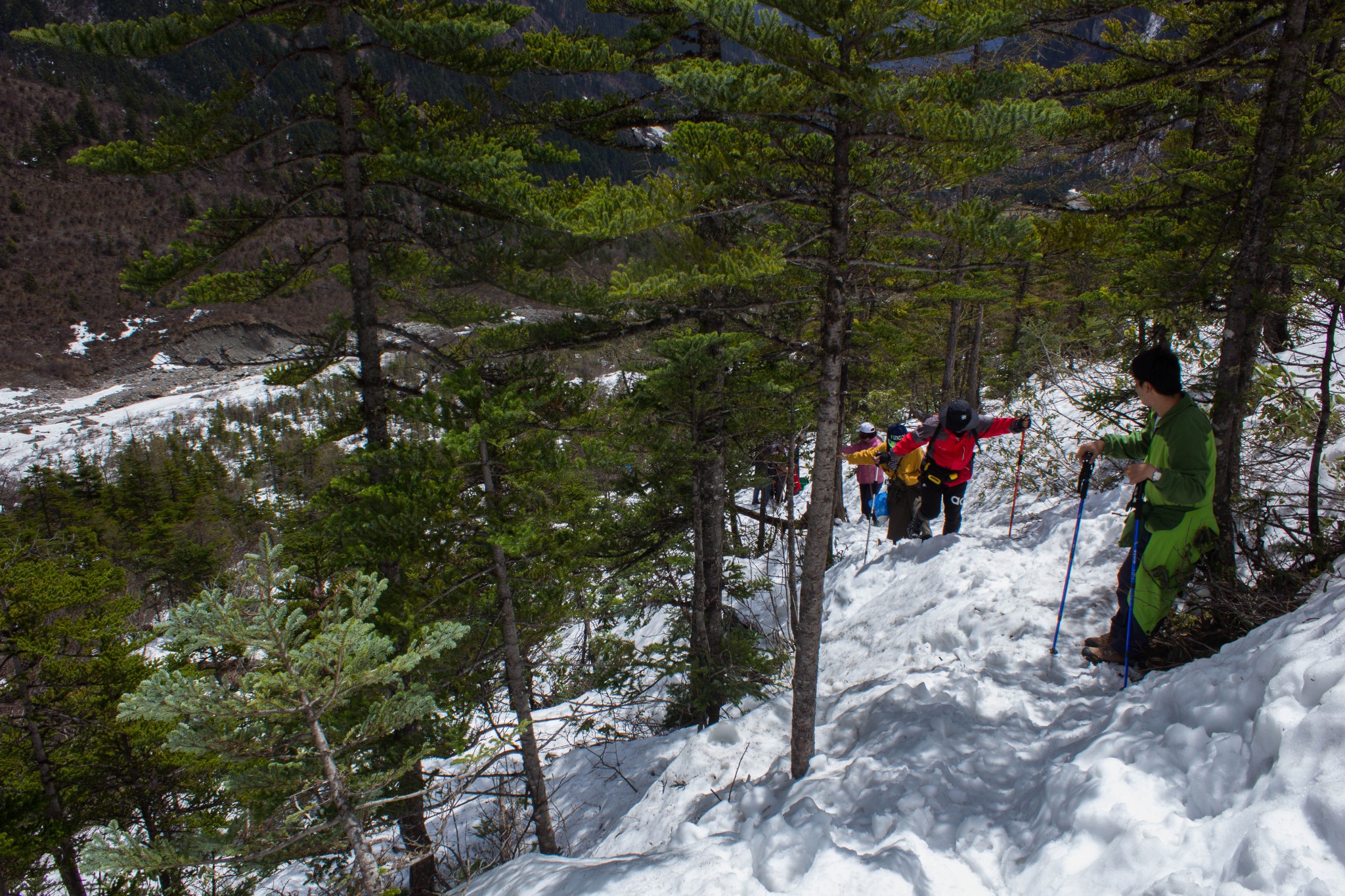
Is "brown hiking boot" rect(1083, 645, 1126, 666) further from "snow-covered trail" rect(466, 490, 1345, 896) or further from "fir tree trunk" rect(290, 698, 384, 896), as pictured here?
"fir tree trunk" rect(290, 698, 384, 896)

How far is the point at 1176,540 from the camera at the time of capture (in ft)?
13.0

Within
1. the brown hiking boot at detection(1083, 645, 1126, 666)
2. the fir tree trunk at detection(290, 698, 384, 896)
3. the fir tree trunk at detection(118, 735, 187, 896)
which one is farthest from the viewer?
the fir tree trunk at detection(118, 735, 187, 896)

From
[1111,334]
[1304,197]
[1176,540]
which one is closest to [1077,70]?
[1304,197]

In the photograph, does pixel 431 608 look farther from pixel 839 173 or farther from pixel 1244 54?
pixel 1244 54

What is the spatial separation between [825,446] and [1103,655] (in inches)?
108

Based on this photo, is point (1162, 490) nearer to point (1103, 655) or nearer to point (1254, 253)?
point (1103, 655)

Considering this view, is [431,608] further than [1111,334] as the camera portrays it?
No

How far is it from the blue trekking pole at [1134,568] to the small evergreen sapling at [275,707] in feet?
14.9

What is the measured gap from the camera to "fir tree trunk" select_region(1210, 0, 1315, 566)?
4605 mm

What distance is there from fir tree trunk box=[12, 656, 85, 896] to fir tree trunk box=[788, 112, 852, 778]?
11.1 metres

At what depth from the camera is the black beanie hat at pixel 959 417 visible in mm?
7004

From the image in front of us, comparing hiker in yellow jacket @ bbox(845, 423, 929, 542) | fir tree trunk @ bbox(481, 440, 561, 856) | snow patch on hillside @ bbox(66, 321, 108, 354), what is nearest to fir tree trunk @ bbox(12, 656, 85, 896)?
fir tree trunk @ bbox(481, 440, 561, 856)

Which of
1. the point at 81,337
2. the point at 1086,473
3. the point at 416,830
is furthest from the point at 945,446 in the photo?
the point at 81,337

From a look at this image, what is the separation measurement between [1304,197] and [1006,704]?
4.85 m
